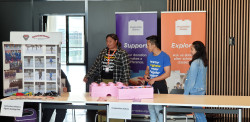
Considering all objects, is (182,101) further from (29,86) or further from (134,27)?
(134,27)

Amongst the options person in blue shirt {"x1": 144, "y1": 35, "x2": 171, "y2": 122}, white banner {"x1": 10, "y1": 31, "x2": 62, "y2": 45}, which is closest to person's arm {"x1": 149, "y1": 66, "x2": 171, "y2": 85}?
person in blue shirt {"x1": 144, "y1": 35, "x2": 171, "y2": 122}

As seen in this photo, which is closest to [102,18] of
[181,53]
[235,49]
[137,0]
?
[137,0]

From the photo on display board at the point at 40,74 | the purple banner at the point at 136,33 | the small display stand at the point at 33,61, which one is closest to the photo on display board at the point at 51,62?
the small display stand at the point at 33,61

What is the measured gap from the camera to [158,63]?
5.91 meters

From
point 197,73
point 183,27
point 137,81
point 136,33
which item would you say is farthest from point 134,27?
point 197,73

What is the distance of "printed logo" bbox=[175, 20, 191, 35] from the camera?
757cm

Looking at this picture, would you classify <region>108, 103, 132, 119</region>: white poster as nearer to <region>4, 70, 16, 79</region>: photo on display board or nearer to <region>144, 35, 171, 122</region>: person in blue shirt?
<region>144, 35, 171, 122</region>: person in blue shirt

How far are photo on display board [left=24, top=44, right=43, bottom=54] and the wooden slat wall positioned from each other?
11.3 feet

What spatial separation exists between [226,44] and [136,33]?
1.91 m

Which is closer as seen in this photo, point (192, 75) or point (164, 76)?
point (192, 75)

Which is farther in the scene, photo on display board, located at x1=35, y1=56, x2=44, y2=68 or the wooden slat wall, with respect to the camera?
the wooden slat wall

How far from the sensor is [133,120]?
763cm

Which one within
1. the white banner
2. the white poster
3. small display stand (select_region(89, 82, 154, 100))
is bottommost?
the white poster

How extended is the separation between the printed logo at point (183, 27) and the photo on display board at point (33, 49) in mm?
3140
